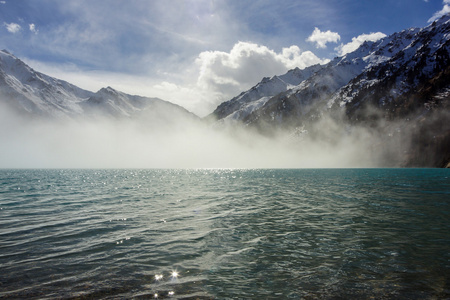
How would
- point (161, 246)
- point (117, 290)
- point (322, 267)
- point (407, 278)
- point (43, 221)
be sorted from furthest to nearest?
point (43, 221) < point (161, 246) < point (322, 267) < point (407, 278) < point (117, 290)

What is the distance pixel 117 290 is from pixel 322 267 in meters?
8.70

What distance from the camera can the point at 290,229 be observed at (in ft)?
61.1

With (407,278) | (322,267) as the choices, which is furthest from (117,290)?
(407,278)

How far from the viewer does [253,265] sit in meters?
12.2

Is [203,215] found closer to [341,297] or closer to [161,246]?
[161,246]

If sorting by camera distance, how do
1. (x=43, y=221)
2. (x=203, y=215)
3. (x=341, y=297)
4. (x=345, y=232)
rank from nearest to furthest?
1. (x=341, y=297)
2. (x=345, y=232)
3. (x=43, y=221)
4. (x=203, y=215)

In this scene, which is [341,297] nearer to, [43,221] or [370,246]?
[370,246]

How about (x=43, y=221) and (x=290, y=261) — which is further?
(x=43, y=221)

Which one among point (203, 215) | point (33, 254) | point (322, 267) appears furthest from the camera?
point (203, 215)

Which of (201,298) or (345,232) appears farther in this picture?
(345,232)

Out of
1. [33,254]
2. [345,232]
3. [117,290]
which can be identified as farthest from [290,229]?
[33,254]

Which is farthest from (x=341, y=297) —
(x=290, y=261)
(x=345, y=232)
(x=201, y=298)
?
(x=345, y=232)

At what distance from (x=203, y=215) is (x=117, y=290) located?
14.9 metres

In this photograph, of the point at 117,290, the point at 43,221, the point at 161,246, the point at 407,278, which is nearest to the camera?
the point at 117,290
